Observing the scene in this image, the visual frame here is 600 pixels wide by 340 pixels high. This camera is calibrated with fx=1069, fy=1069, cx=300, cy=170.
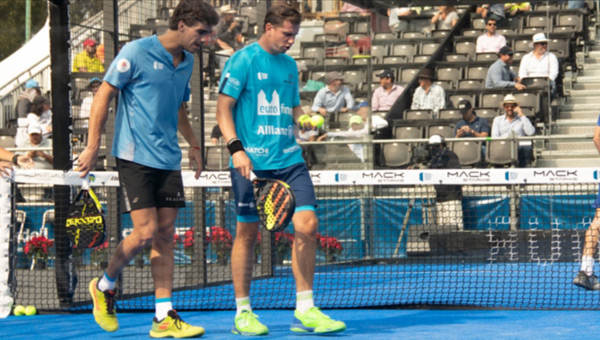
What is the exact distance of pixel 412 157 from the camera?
1461cm

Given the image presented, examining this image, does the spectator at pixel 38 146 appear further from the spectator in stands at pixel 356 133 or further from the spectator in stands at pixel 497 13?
the spectator in stands at pixel 497 13

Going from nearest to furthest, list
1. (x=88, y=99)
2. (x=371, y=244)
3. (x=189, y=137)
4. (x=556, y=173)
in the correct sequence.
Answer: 1. (x=189, y=137)
2. (x=556, y=173)
3. (x=88, y=99)
4. (x=371, y=244)

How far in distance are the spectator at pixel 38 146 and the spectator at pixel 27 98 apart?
217 centimetres

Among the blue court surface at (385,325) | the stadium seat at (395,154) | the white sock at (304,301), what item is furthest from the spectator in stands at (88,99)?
the stadium seat at (395,154)

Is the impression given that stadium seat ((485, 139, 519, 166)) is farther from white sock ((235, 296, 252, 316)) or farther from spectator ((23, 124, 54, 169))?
white sock ((235, 296, 252, 316))

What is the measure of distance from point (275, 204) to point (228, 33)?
224 inches

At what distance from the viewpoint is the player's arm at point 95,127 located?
6.62 metres

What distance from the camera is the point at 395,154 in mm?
14727

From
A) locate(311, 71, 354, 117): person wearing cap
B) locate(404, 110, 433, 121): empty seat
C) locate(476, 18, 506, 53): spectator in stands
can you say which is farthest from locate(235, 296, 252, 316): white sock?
locate(476, 18, 506, 53): spectator in stands

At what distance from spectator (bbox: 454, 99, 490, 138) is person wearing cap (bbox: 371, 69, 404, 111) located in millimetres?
1929

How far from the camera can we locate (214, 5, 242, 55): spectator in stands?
12000mm

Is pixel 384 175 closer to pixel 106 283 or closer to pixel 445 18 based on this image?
pixel 106 283

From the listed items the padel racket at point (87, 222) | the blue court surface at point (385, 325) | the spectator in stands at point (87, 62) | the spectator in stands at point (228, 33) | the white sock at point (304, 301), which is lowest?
the blue court surface at point (385, 325)

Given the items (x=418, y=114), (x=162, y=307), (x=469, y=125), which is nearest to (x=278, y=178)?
(x=162, y=307)
